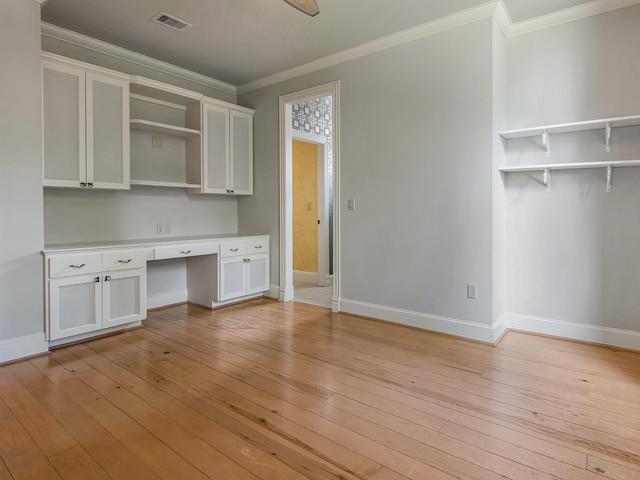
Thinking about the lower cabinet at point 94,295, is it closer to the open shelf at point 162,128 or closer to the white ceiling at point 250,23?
the open shelf at point 162,128

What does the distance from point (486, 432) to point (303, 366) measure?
1.26 meters

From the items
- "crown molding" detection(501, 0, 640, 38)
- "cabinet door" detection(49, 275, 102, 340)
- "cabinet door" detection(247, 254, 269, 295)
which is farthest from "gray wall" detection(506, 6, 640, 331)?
"cabinet door" detection(49, 275, 102, 340)

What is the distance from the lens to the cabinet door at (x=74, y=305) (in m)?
2.92

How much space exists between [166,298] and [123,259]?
1.16m

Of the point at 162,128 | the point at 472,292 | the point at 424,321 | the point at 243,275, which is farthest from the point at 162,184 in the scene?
the point at 472,292

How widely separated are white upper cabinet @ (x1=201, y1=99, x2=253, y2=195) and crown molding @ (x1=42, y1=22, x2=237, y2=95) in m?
0.51

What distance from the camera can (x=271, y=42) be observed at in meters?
3.65

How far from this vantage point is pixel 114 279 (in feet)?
10.7

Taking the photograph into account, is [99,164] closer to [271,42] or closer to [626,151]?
[271,42]

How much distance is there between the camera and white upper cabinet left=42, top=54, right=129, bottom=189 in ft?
10.1

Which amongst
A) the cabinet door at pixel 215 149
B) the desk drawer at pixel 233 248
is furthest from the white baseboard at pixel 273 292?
the cabinet door at pixel 215 149

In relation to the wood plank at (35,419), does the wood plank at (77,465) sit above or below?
below

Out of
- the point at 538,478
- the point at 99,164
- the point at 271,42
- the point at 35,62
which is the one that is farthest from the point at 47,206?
the point at 538,478

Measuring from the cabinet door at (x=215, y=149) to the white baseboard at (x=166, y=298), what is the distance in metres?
1.28
